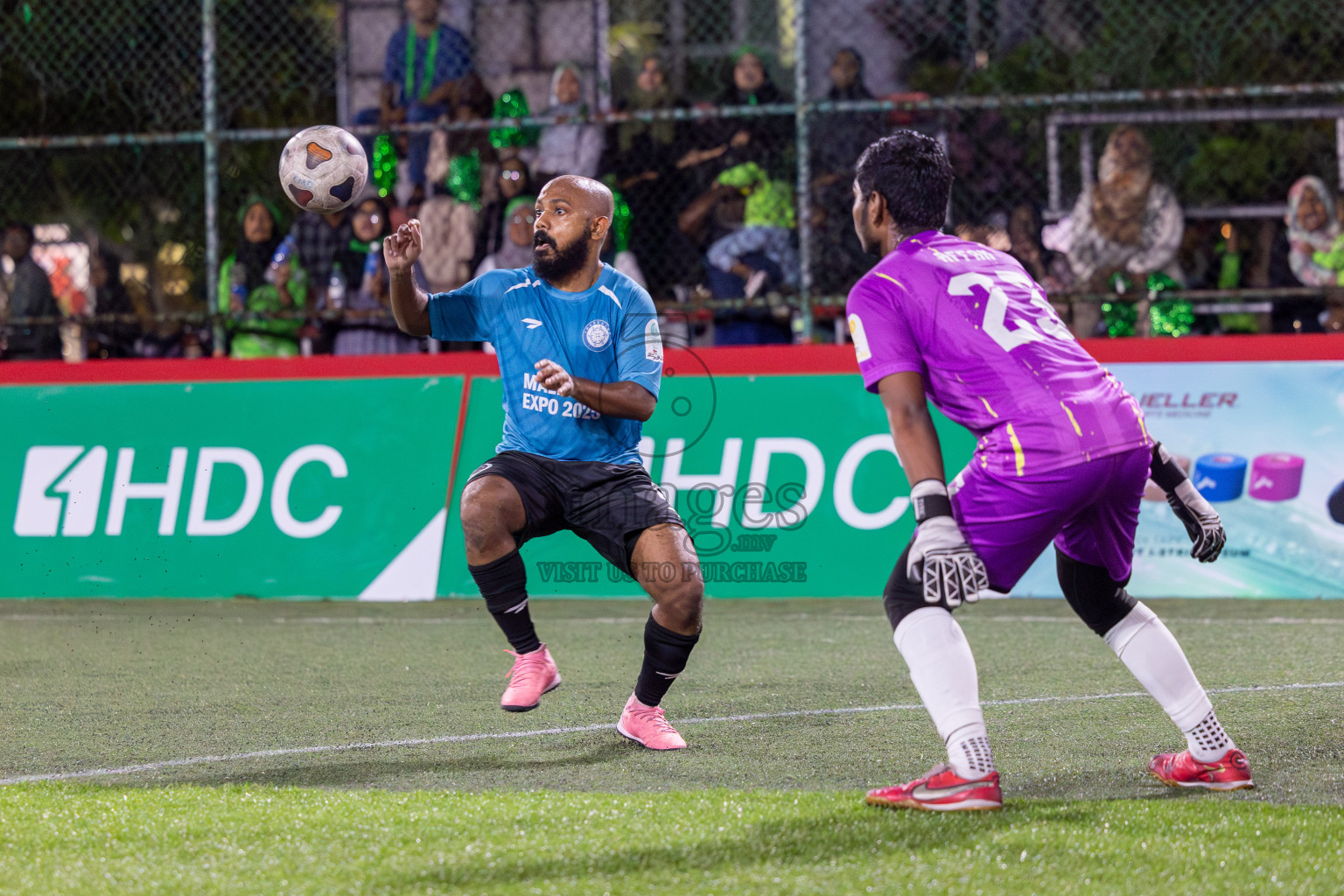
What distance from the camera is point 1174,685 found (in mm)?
4004

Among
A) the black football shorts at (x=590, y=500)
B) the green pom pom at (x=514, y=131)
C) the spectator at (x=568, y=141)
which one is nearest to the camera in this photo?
the black football shorts at (x=590, y=500)

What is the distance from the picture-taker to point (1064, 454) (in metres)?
3.66

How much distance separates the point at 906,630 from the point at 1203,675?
8.62ft

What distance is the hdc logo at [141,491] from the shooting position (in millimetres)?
8445

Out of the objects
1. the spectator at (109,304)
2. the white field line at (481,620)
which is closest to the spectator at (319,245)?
the spectator at (109,304)

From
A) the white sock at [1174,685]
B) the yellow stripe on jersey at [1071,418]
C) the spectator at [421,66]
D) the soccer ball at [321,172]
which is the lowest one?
the white sock at [1174,685]

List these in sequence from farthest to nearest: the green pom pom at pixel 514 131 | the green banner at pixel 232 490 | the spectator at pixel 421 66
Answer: the spectator at pixel 421 66, the green pom pom at pixel 514 131, the green banner at pixel 232 490

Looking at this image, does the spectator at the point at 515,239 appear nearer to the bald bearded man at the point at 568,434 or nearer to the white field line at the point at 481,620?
the white field line at the point at 481,620

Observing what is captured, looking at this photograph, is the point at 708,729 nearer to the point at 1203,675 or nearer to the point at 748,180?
the point at 1203,675

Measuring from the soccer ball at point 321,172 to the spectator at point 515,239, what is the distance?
158 inches

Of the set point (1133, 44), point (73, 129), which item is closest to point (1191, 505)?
point (1133, 44)

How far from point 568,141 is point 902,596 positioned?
7.15 m

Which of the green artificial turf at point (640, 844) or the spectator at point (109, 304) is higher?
the spectator at point (109, 304)

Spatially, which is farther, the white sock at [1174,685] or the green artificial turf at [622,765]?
the white sock at [1174,685]
